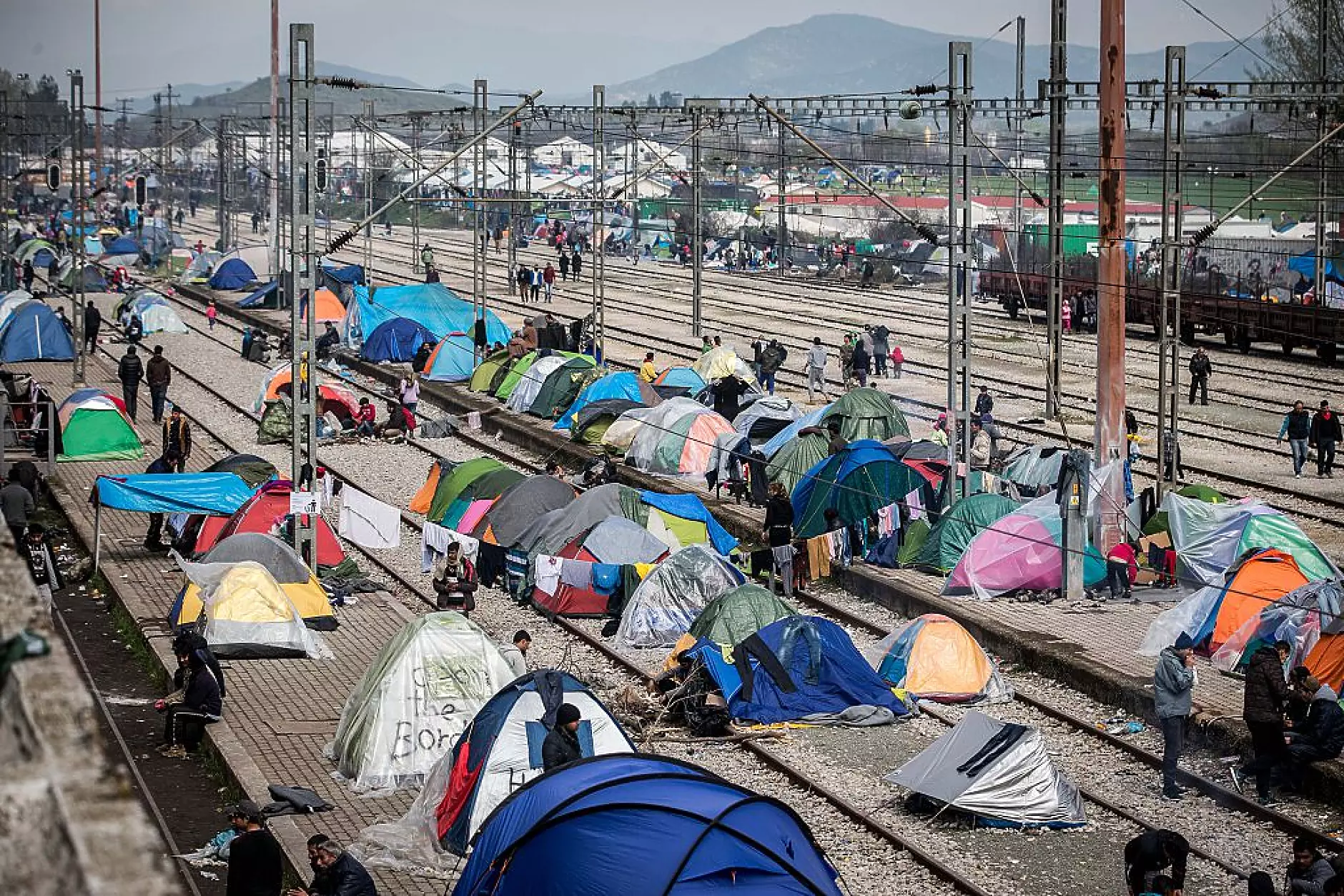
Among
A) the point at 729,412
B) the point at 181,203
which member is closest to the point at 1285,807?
the point at 729,412

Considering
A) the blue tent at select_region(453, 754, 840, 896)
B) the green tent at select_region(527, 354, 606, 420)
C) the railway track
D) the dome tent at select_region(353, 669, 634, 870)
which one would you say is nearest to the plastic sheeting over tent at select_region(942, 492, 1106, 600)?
the railway track

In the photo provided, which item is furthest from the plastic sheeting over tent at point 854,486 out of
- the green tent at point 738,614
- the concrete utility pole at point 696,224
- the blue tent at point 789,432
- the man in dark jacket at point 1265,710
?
the concrete utility pole at point 696,224

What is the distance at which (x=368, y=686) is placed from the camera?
16.9 metres

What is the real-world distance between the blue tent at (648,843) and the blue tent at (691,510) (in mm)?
11746

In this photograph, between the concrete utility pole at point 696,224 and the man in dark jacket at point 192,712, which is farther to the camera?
the concrete utility pole at point 696,224

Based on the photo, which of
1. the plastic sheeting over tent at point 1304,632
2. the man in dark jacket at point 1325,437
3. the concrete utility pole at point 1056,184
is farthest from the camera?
the concrete utility pole at point 1056,184

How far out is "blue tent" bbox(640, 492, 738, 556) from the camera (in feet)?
80.4

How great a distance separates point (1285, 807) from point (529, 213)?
83.9m

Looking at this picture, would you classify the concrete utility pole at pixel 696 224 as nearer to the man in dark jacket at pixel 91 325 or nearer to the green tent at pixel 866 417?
the man in dark jacket at pixel 91 325

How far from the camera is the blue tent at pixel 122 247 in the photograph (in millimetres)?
82938

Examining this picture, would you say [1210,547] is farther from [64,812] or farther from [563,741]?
[64,812]

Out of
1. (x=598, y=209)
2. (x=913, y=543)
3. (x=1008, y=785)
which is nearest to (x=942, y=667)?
(x=1008, y=785)

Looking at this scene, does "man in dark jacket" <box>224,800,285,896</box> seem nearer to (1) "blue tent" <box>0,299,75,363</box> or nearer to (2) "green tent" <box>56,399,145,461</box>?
(2) "green tent" <box>56,399,145,461</box>

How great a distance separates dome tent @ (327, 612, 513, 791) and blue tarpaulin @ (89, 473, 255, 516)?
26.3 feet
